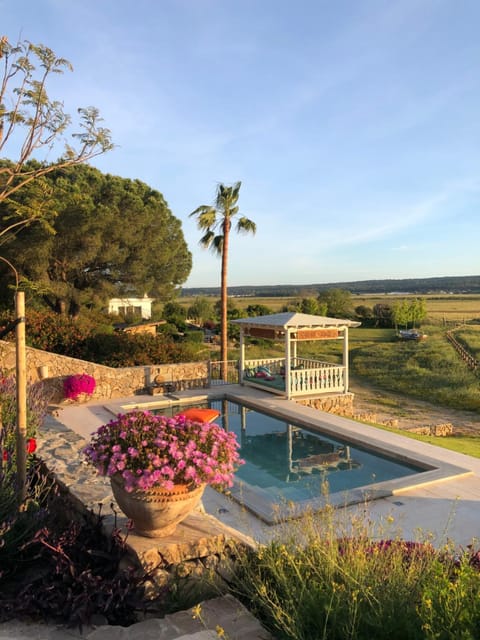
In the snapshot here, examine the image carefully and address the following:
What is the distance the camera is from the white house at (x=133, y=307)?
110 ft

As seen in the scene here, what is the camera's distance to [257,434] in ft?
35.5

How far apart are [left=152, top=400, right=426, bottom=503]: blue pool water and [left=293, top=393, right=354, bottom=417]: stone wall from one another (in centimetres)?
172

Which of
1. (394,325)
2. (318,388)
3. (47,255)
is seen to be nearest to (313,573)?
(318,388)

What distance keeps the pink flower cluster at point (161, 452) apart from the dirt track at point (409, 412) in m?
11.0

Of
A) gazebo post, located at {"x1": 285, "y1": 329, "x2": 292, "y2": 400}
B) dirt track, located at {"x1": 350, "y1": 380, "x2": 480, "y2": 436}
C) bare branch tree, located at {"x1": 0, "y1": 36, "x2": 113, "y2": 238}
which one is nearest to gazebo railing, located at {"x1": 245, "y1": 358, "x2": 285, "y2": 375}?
gazebo post, located at {"x1": 285, "y1": 329, "x2": 292, "y2": 400}

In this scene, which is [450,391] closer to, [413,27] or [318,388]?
[318,388]

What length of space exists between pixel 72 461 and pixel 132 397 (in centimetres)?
824

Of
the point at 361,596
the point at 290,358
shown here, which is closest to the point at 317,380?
the point at 290,358

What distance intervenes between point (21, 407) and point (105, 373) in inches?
370

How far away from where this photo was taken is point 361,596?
261 centimetres

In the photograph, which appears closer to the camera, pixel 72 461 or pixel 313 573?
pixel 313 573

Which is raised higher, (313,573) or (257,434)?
(313,573)

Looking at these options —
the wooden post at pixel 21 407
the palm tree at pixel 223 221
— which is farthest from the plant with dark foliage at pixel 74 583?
the palm tree at pixel 223 221

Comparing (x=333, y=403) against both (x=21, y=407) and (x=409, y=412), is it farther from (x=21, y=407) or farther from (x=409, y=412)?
(x=21, y=407)
